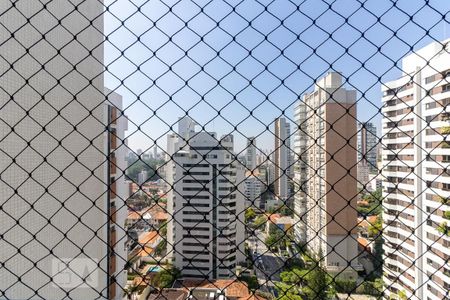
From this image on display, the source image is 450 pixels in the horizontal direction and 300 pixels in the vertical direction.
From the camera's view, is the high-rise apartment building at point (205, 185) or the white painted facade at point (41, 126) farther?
the white painted facade at point (41, 126)

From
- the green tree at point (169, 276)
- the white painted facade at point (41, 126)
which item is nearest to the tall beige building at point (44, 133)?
the white painted facade at point (41, 126)

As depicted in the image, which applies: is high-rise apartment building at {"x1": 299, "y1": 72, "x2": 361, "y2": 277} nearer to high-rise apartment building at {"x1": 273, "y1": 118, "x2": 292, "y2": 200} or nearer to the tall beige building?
high-rise apartment building at {"x1": 273, "y1": 118, "x2": 292, "y2": 200}

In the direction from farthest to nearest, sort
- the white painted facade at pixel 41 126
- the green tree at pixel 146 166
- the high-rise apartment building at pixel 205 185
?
1. the white painted facade at pixel 41 126
2. the high-rise apartment building at pixel 205 185
3. the green tree at pixel 146 166

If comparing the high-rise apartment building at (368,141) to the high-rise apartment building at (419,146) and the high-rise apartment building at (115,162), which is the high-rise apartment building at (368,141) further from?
the high-rise apartment building at (115,162)

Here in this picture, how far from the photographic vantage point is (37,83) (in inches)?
56.2

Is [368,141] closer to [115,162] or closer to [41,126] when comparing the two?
[41,126]

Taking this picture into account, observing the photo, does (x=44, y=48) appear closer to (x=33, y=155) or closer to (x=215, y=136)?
(x=33, y=155)

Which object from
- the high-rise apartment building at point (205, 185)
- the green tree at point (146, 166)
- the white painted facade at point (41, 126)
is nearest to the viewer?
the green tree at point (146, 166)

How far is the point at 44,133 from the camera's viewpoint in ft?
4.44

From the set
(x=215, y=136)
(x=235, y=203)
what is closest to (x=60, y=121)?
(x=215, y=136)

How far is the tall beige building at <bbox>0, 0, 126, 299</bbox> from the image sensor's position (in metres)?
1.20

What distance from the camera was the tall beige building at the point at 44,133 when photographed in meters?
1.20

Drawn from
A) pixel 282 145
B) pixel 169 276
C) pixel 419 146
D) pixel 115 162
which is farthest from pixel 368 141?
pixel 169 276

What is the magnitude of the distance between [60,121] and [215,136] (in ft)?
2.68
